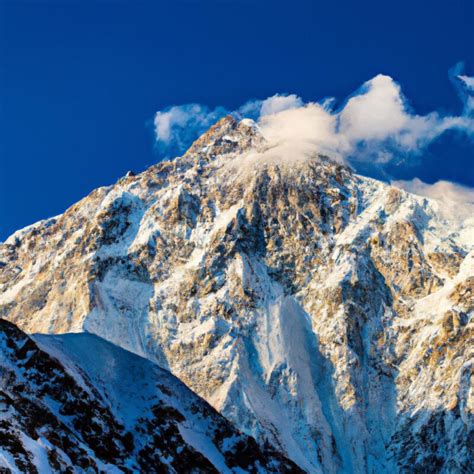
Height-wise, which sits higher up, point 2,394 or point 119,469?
point 2,394

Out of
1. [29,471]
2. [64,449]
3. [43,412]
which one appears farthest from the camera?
[43,412]

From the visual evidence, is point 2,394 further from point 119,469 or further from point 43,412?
point 119,469

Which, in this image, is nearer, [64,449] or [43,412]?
[64,449]

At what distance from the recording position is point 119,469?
196750mm

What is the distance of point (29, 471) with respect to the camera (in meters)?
170

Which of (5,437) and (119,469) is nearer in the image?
(5,437)

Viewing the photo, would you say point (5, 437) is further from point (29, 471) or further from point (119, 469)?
point (119, 469)

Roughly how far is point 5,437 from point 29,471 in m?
7.22

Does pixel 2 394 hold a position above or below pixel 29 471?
above

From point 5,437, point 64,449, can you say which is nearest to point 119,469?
point 64,449

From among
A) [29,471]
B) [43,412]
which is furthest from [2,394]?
[29,471]

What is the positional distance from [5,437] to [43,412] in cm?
2529

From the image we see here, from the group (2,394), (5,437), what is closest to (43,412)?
(2,394)

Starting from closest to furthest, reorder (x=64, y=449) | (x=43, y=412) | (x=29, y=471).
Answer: (x=29, y=471) < (x=64, y=449) < (x=43, y=412)
